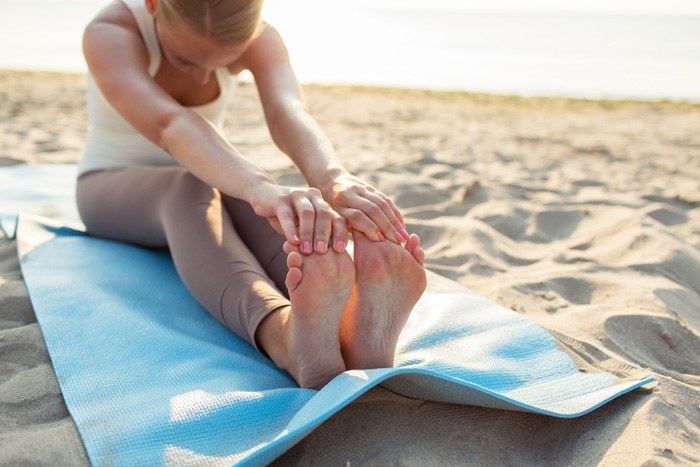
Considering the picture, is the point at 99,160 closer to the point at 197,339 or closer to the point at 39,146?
the point at 197,339

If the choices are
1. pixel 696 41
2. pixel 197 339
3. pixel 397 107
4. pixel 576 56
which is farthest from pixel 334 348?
pixel 696 41

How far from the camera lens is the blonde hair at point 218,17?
155 cm

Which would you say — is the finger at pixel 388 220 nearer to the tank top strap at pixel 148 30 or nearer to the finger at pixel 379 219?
the finger at pixel 379 219

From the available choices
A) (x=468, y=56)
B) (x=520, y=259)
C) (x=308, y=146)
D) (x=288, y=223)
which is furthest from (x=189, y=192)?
(x=468, y=56)

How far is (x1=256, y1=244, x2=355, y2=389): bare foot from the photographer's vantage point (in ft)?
4.15

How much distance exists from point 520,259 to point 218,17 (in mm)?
1326

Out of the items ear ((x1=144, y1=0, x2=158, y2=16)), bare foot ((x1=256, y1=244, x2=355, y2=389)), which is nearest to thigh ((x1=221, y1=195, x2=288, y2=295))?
bare foot ((x1=256, y1=244, x2=355, y2=389))

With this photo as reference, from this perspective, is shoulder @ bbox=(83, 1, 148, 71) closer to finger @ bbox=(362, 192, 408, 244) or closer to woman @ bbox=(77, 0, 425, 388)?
woman @ bbox=(77, 0, 425, 388)

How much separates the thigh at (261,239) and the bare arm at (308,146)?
18 cm

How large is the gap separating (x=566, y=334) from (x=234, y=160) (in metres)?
0.96

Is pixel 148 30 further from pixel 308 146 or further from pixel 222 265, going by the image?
pixel 222 265

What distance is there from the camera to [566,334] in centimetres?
175

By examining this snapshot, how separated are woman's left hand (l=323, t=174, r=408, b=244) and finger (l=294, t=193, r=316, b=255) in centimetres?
10

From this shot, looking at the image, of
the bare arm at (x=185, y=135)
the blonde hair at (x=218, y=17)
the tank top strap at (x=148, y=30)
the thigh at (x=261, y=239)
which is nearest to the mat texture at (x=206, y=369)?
the thigh at (x=261, y=239)
